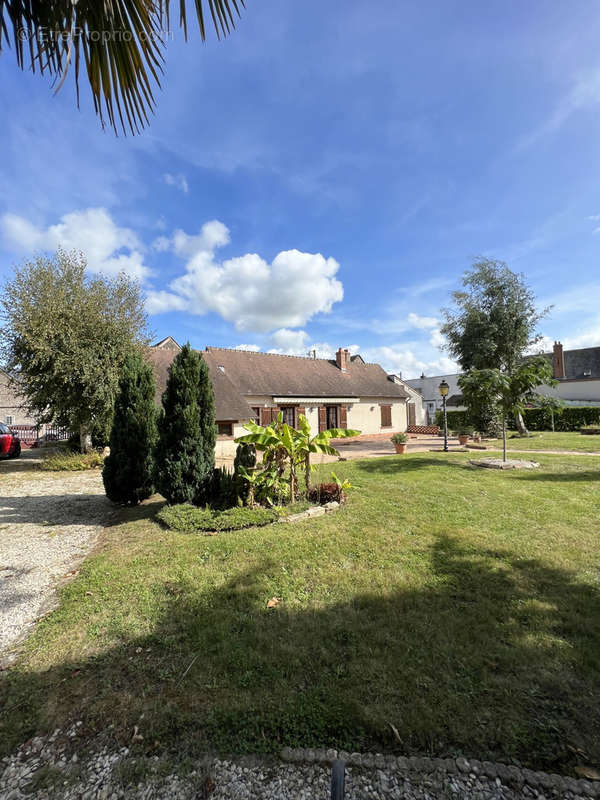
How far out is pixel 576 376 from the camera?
34.9 m

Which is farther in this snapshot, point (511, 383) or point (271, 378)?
point (271, 378)

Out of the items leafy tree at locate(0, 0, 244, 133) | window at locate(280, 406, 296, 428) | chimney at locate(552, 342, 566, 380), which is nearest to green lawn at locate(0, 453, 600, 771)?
leafy tree at locate(0, 0, 244, 133)

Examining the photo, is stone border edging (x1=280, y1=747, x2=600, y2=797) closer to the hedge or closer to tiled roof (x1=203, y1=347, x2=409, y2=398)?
tiled roof (x1=203, y1=347, x2=409, y2=398)

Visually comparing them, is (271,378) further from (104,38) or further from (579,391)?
(579,391)

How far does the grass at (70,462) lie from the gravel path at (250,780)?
13377 millimetres

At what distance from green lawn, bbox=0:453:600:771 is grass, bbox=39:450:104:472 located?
9795 mm

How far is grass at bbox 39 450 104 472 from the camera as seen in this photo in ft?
42.6

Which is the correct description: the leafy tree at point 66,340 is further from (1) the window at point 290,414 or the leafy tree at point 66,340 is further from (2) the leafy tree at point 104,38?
(2) the leafy tree at point 104,38

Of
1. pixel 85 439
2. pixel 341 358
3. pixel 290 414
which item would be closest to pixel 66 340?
pixel 85 439

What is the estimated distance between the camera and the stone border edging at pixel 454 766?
1.72 meters

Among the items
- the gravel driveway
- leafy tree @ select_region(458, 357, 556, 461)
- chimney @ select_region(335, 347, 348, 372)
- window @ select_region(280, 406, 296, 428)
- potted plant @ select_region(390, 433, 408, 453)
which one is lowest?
the gravel driveway

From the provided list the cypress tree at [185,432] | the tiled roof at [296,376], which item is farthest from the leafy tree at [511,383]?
the tiled roof at [296,376]

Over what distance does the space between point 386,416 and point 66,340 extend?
20295 millimetres

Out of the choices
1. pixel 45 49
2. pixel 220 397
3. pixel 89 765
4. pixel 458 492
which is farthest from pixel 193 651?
pixel 220 397
